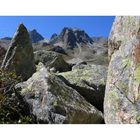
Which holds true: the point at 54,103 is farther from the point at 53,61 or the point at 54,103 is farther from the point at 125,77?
the point at 53,61

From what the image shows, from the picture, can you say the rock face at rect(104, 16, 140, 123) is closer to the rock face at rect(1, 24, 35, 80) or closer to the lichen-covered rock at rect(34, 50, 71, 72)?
the rock face at rect(1, 24, 35, 80)

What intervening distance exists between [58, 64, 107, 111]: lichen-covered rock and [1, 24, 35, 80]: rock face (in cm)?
203

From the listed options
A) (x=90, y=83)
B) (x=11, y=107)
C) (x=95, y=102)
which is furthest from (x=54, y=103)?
(x=90, y=83)

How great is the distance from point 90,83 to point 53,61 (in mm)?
10050

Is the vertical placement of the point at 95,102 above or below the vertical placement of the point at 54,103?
below

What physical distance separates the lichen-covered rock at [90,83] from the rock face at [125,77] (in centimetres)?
239

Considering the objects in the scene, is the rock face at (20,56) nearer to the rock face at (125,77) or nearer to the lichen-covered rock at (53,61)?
the rock face at (125,77)

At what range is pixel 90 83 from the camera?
59.3 feet

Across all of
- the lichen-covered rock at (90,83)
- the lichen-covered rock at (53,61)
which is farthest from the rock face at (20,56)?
the lichen-covered rock at (53,61)

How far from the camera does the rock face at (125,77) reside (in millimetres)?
12945

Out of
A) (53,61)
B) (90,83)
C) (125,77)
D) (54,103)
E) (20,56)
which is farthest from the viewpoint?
(53,61)

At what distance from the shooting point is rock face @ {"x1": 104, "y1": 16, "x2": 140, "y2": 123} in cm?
1295
